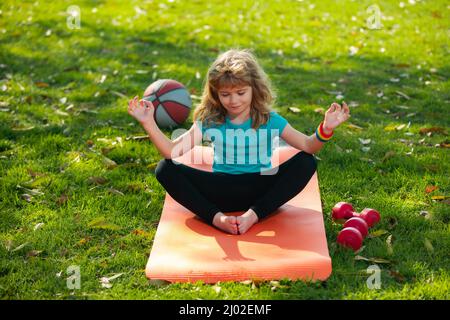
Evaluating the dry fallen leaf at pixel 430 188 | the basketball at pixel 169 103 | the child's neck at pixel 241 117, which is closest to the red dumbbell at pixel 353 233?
the dry fallen leaf at pixel 430 188

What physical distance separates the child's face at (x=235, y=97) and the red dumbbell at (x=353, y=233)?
1.06 meters

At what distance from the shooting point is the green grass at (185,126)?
3586mm

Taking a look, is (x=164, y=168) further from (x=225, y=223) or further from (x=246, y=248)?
(x=246, y=248)

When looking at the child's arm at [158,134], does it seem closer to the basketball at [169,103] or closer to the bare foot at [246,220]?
the bare foot at [246,220]

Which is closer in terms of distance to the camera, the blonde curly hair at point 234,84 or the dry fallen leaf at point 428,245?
the dry fallen leaf at point 428,245

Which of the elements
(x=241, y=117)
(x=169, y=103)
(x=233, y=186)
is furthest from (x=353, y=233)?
(x=169, y=103)

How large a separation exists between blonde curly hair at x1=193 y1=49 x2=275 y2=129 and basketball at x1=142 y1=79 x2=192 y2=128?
1290 mm

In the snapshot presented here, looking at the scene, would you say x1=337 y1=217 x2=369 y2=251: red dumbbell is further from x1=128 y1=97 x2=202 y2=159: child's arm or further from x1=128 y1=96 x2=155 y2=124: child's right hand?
x1=128 y1=96 x2=155 y2=124: child's right hand

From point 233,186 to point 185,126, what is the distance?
1804 millimetres

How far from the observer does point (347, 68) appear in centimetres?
759

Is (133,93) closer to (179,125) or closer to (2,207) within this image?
(179,125)

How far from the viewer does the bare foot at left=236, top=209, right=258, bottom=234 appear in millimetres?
3926

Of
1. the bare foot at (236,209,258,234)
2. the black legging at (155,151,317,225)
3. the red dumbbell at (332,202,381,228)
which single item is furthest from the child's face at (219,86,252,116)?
the red dumbbell at (332,202,381,228)
